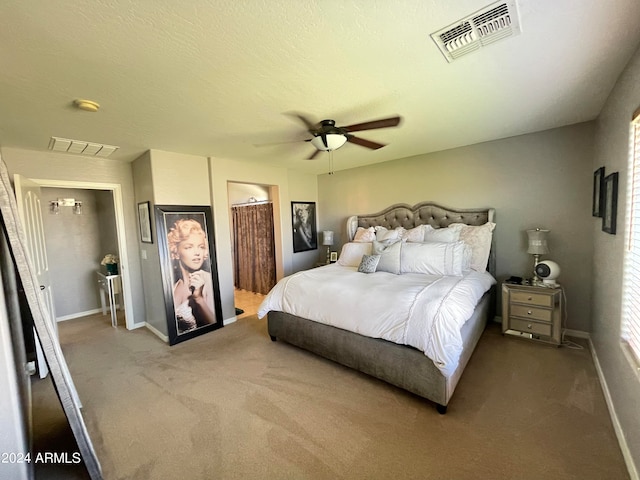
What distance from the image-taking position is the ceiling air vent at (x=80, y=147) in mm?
2883

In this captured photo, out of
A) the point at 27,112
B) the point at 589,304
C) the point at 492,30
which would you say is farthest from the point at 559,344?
the point at 27,112

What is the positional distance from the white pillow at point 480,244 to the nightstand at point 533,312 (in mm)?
363

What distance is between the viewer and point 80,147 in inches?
122

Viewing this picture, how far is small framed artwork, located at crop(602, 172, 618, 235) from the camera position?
201 centimetres

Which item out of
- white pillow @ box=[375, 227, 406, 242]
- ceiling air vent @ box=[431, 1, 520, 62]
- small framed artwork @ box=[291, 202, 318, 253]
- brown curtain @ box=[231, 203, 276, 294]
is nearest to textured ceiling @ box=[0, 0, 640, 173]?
ceiling air vent @ box=[431, 1, 520, 62]

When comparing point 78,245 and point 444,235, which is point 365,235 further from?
point 78,245

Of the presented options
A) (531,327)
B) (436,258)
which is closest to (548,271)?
(531,327)

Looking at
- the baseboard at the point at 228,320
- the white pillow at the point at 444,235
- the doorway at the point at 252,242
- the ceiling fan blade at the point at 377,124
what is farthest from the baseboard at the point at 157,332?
the white pillow at the point at 444,235

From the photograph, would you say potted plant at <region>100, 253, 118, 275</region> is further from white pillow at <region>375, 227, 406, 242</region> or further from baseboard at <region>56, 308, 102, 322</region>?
white pillow at <region>375, 227, 406, 242</region>

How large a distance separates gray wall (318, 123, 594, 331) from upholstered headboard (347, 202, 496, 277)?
0.38 ft

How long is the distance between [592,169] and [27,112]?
5.45 meters

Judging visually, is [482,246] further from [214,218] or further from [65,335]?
[65,335]

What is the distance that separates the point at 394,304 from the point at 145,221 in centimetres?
345

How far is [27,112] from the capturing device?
6.98 feet
